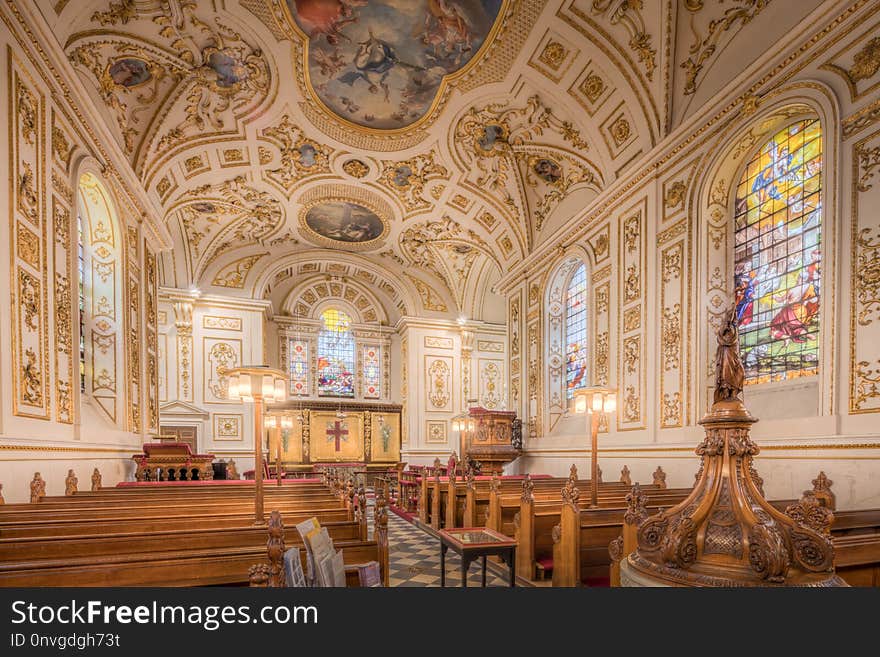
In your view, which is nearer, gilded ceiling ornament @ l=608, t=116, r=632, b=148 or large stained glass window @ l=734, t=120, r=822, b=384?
large stained glass window @ l=734, t=120, r=822, b=384

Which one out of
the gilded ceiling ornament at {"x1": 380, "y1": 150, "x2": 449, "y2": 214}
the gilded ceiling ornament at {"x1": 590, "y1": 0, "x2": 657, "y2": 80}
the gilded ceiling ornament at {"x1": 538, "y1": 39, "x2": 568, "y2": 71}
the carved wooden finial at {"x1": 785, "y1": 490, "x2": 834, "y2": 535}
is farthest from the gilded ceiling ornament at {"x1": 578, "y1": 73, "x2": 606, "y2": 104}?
the carved wooden finial at {"x1": 785, "y1": 490, "x2": 834, "y2": 535}

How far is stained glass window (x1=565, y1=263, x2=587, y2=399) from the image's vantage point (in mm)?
11320

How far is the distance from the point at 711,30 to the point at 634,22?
1.22 metres

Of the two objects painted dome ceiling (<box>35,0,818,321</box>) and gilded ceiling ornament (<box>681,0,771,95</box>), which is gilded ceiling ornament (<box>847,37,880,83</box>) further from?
gilded ceiling ornament (<box>681,0,771,95</box>)

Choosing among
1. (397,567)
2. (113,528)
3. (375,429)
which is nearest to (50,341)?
(113,528)

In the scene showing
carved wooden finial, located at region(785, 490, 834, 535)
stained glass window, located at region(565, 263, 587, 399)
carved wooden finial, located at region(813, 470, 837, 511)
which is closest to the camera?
carved wooden finial, located at region(785, 490, 834, 535)

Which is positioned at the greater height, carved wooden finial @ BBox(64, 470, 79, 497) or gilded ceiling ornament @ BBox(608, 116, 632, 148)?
gilded ceiling ornament @ BBox(608, 116, 632, 148)

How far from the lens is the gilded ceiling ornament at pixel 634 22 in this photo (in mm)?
7852

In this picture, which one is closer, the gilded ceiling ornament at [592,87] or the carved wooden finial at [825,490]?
the carved wooden finial at [825,490]

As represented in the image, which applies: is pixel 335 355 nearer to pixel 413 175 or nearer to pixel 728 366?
pixel 413 175

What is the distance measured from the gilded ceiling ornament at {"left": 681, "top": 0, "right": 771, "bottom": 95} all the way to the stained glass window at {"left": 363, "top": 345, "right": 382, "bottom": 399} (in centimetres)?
1482

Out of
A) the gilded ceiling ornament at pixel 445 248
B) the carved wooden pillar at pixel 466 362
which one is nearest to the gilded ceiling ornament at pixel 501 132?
the gilded ceiling ornament at pixel 445 248

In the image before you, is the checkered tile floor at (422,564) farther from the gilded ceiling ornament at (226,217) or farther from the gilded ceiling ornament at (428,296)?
the gilded ceiling ornament at (428,296)

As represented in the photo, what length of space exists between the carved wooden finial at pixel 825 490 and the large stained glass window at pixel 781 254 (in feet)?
5.22
